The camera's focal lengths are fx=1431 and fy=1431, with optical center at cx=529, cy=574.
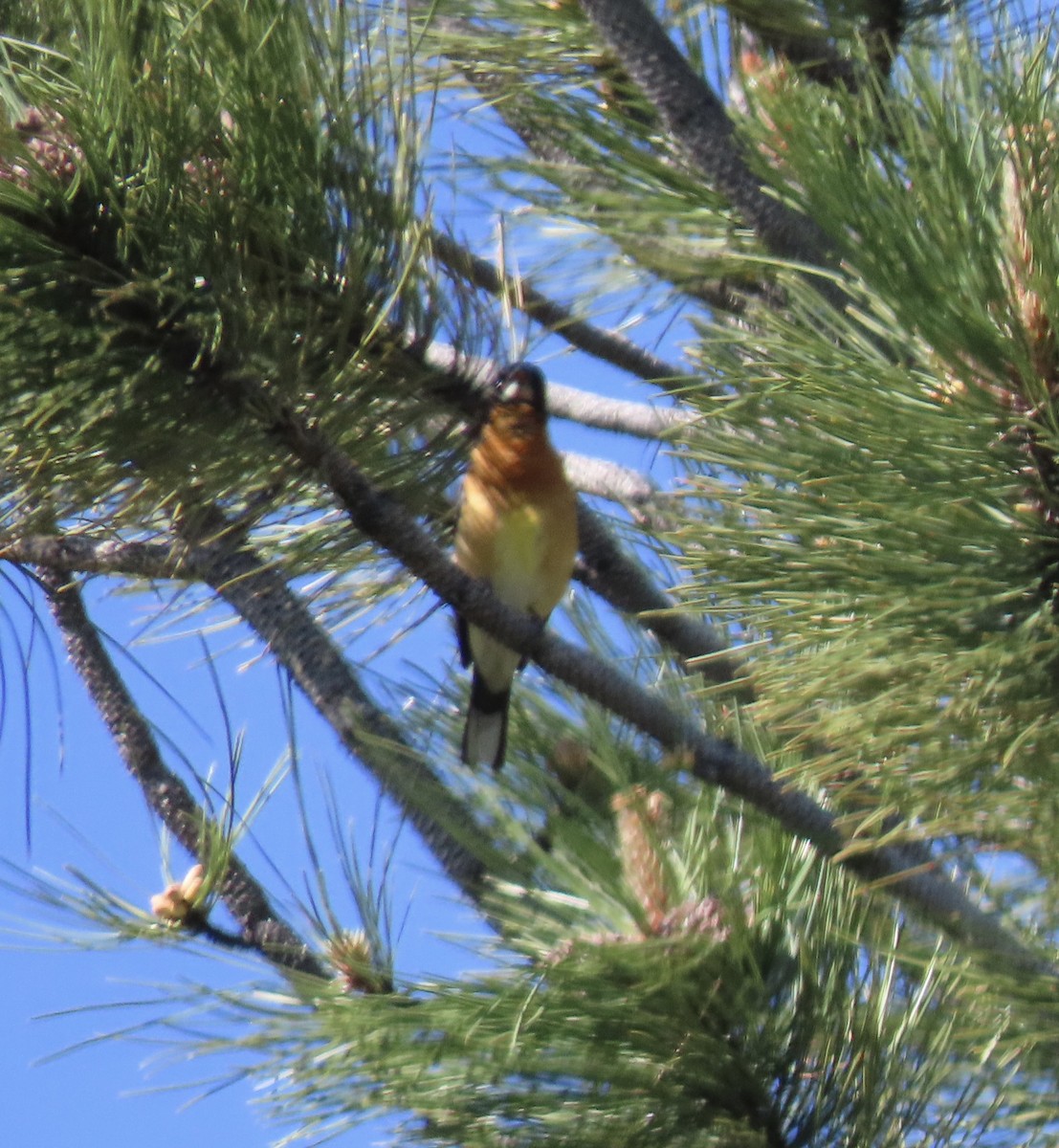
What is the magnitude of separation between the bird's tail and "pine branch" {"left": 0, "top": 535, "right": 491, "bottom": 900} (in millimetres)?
177

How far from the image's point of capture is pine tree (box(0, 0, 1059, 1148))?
3.28 ft

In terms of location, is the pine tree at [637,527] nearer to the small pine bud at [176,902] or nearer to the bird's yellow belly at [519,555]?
the small pine bud at [176,902]

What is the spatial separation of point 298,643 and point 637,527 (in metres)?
0.42

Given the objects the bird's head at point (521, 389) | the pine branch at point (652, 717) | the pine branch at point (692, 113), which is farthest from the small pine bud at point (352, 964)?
the pine branch at point (692, 113)

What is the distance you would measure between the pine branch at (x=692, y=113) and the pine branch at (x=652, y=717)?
49 centimetres

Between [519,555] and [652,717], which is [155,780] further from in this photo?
[519,555]

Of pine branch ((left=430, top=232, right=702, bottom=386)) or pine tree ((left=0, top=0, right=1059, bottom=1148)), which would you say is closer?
pine tree ((left=0, top=0, right=1059, bottom=1148))

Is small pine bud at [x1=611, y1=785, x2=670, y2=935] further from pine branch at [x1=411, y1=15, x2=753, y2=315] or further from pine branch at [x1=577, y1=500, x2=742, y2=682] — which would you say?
pine branch at [x1=411, y1=15, x2=753, y2=315]

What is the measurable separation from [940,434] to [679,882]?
1.93 feet

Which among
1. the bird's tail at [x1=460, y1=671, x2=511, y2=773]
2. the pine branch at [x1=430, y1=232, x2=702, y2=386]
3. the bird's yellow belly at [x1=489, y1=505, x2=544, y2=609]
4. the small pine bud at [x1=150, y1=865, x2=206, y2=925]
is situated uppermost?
the pine branch at [x1=430, y1=232, x2=702, y2=386]

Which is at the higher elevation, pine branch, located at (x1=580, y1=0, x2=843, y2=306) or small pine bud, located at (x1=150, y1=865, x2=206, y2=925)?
pine branch, located at (x1=580, y1=0, x2=843, y2=306)

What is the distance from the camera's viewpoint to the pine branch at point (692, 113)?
1426 millimetres

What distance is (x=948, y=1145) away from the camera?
1.37 meters

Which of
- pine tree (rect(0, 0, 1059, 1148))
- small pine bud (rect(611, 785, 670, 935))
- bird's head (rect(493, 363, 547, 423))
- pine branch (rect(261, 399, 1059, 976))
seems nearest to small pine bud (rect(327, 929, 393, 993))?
pine tree (rect(0, 0, 1059, 1148))
